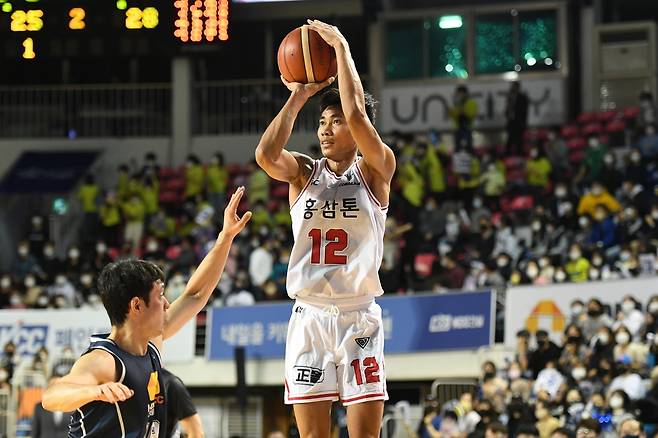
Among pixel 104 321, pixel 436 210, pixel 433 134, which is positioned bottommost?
pixel 104 321

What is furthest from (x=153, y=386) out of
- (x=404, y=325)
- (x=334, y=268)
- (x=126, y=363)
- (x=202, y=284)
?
(x=404, y=325)

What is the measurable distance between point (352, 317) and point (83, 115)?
21.5 m

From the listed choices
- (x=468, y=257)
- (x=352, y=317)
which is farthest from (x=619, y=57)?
(x=352, y=317)

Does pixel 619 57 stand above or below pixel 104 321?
above

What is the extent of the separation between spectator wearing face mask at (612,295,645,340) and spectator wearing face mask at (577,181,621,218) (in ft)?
13.2

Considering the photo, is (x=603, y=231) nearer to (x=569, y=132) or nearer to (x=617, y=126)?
(x=617, y=126)

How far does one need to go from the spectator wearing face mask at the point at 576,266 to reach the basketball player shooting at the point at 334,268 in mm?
10821

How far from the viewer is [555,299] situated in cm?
1608

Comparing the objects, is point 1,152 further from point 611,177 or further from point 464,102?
point 611,177

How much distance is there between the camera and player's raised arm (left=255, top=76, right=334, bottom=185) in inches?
243

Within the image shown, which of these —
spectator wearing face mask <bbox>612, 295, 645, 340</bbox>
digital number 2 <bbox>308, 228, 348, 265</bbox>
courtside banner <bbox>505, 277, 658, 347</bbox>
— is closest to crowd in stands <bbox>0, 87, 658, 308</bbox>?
courtside banner <bbox>505, 277, 658, 347</bbox>

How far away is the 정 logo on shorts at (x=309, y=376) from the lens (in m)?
6.29

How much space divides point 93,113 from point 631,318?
609 inches

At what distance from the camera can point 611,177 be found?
20.1m
